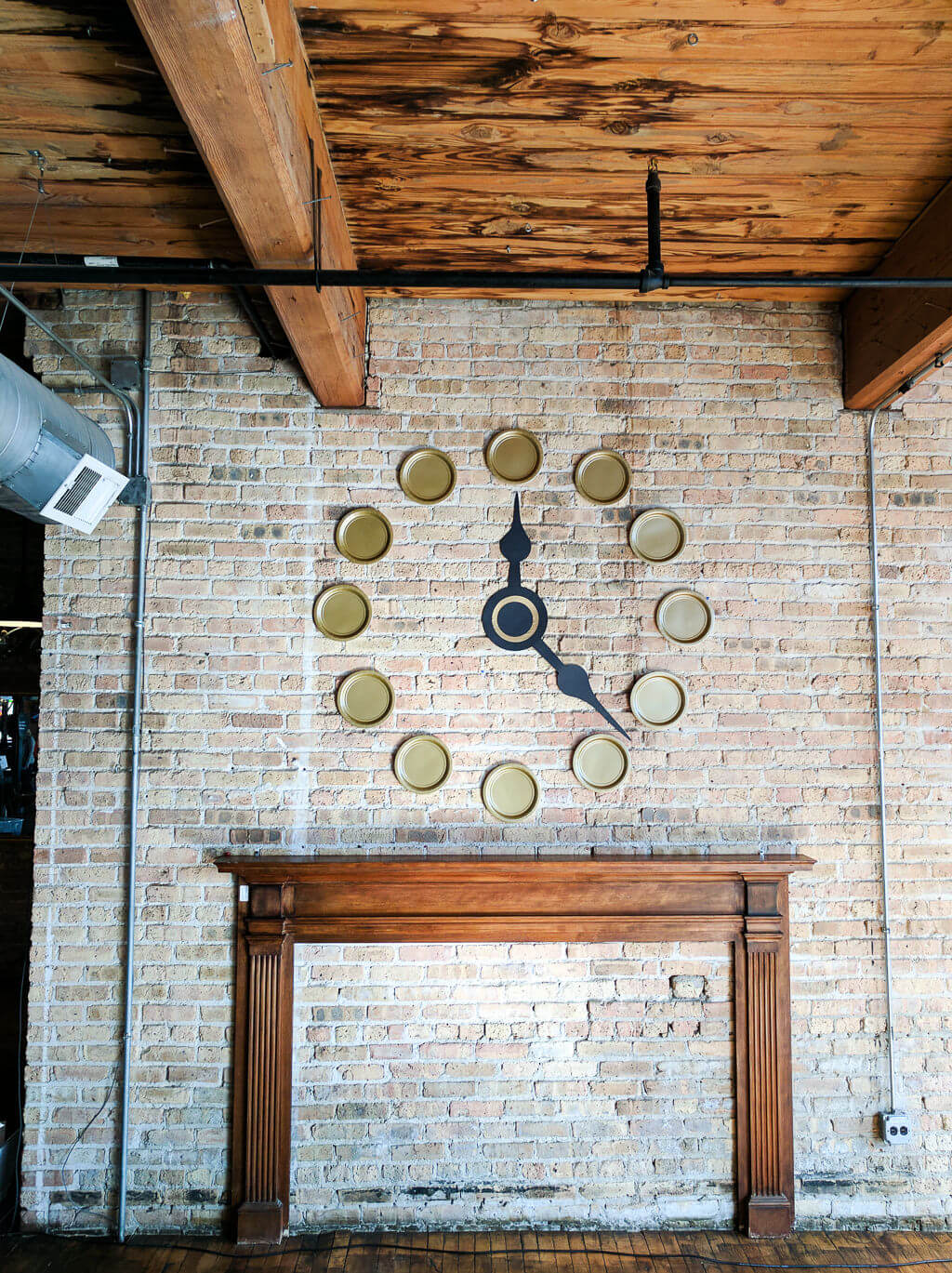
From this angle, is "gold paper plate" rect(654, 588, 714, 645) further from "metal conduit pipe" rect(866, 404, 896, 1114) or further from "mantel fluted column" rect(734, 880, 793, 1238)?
"mantel fluted column" rect(734, 880, 793, 1238)

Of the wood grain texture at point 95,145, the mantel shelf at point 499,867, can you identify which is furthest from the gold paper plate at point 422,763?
the wood grain texture at point 95,145

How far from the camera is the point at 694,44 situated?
1.91 meters

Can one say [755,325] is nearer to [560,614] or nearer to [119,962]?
[560,614]

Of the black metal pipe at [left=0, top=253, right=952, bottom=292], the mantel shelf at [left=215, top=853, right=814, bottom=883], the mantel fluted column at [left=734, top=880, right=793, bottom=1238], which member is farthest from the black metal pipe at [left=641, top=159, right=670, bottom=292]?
the mantel fluted column at [left=734, top=880, right=793, bottom=1238]

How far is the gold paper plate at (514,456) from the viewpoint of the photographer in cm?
313

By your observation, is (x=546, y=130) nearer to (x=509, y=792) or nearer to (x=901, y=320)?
(x=901, y=320)

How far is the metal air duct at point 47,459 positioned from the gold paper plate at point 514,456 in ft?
4.24

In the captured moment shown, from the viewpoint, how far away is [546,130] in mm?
2195

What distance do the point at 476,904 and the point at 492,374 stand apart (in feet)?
6.38

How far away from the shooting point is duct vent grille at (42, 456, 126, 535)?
2.44 m

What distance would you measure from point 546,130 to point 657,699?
186 cm

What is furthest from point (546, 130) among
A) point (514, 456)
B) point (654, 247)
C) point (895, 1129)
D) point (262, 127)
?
point (895, 1129)

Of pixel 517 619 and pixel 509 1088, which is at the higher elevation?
pixel 517 619

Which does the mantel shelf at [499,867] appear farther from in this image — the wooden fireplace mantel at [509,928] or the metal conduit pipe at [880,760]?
the metal conduit pipe at [880,760]
